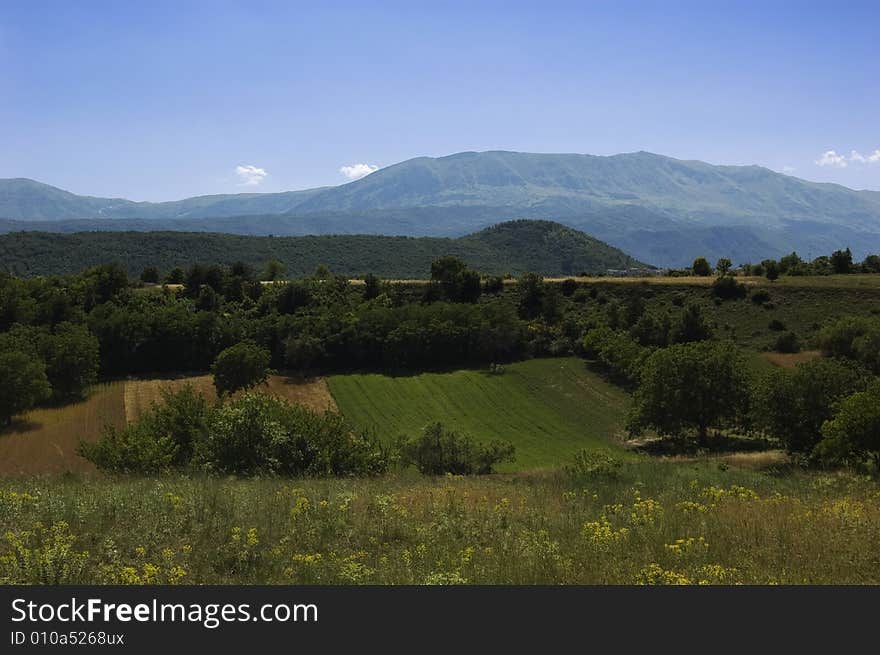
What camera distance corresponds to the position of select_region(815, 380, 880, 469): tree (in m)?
26.0

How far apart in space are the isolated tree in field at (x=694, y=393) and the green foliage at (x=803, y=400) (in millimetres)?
9210

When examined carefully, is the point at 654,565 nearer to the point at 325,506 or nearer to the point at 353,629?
the point at 353,629

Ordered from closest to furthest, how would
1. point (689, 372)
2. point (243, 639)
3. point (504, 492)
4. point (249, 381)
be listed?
1. point (243, 639)
2. point (504, 492)
3. point (689, 372)
4. point (249, 381)

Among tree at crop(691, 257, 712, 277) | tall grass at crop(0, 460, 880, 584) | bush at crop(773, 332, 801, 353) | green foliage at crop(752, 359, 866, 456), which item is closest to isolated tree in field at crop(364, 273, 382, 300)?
tree at crop(691, 257, 712, 277)

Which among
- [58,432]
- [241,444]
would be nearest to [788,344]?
[241,444]

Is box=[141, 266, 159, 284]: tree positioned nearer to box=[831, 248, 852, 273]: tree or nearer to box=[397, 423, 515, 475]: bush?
box=[397, 423, 515, 475]: bush

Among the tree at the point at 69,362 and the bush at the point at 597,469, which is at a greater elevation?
the bush at the point at 597,469

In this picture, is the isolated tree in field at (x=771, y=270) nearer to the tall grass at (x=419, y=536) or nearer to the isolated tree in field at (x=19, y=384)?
the tall grass at (x=419, y=536)

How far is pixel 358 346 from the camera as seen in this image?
85.0 meters

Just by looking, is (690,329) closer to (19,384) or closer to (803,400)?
(803,400)

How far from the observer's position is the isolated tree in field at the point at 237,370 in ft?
225

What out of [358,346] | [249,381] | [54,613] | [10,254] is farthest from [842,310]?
[10,254]

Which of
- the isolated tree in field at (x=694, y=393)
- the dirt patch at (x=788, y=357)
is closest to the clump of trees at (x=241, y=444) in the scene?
the isolated tree in field at (x=694, y=393)

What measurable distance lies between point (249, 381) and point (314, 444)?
160ft
